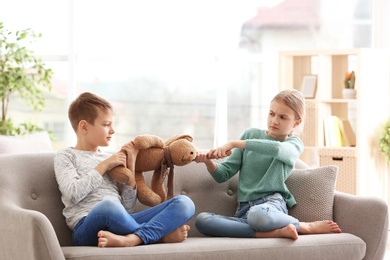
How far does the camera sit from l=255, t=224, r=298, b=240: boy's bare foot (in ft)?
11.5

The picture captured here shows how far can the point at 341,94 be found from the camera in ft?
21.2

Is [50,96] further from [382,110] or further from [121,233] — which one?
[121,233]

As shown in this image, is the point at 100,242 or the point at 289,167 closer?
the point at 100,242

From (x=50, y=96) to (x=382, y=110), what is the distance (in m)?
2.76

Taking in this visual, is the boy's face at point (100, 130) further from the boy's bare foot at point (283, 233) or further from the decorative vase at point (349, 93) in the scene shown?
the decorative vase at point (349, 93)

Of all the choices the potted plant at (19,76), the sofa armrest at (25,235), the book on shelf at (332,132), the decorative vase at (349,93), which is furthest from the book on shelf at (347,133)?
the sofa armrest at (25,235)

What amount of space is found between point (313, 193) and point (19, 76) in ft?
10.7

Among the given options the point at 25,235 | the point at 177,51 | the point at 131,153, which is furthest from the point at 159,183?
the point at 177,51

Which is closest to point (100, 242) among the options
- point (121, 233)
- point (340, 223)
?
point (121, 233)

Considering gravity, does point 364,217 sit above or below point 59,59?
below

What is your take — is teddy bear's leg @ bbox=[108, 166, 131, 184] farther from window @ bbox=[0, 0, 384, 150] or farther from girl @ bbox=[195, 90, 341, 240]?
window @ bbox=[0, 0, 384, 150]

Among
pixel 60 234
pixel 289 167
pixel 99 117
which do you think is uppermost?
pixel 99 117

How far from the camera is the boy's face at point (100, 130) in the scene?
3.57 meters

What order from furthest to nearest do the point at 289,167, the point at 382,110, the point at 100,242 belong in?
the point at 382,110
the point at 289,167
the point at 100,242
